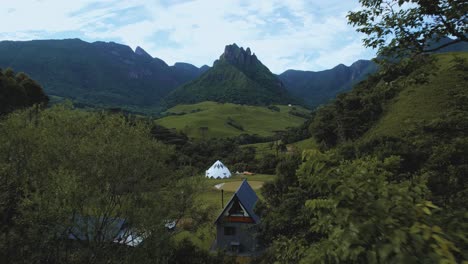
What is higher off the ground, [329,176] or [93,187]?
[329,176]

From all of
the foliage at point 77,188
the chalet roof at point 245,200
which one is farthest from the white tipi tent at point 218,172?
the foliage at point 77,188

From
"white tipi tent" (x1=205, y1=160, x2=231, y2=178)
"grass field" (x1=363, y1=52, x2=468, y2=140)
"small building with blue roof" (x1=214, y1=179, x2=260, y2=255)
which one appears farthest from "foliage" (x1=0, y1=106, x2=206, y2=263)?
"white tipi tent" (x1=205, y1=160, x2=231, y2=178)

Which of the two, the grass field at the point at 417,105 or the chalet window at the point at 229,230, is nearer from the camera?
the chalet window at the point at 229,230

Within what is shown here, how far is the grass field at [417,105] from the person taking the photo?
6106cm

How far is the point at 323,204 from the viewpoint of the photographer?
150 inches

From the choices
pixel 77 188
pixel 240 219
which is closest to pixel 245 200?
pixel 240 219

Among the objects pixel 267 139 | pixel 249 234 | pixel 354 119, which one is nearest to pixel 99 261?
pixel 249 234

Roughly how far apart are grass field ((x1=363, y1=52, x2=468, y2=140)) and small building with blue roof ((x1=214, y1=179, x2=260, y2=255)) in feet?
116

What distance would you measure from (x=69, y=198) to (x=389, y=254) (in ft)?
61.6

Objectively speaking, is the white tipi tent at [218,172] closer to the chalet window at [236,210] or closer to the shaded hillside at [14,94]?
the shaded hillside at [14,94]

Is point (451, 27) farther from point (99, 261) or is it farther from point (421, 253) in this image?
point (99, 261)

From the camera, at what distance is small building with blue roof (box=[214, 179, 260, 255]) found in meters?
34.4

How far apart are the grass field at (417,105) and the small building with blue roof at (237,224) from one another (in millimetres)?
35405

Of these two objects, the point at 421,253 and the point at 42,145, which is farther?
→ the point at 42,145
